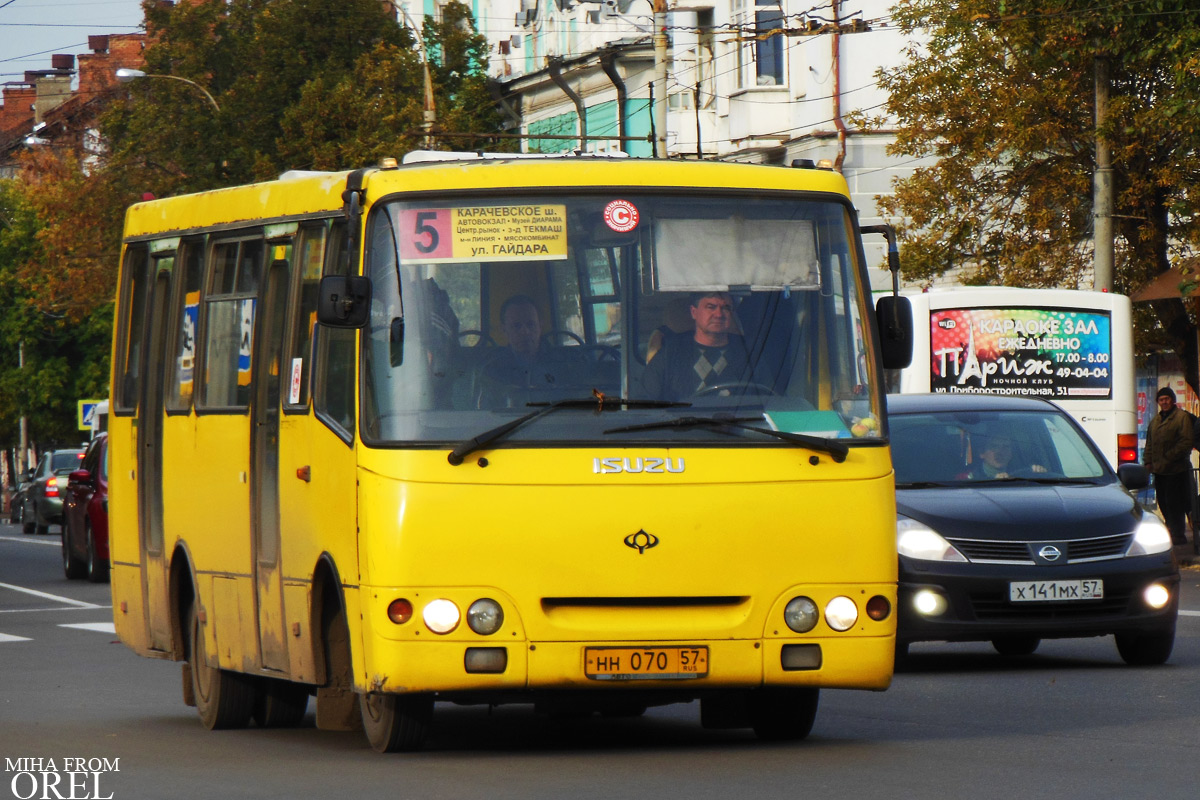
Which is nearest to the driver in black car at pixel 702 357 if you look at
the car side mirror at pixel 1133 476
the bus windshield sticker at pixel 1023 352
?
the car side mirror at pixel 1133 476

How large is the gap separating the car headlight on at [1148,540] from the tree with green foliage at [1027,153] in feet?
49.3

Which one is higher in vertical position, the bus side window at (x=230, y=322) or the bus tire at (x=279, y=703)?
the bus side window at (x=230, y=322)

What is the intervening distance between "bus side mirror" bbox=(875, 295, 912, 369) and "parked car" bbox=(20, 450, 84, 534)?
3535 centimetres

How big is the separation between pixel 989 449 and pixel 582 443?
19.2 feet

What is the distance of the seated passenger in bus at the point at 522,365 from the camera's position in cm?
980

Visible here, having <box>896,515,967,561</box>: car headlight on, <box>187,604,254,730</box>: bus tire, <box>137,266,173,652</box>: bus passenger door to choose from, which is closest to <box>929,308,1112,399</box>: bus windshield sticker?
<box>896,515,967,561</box>: car headlight on

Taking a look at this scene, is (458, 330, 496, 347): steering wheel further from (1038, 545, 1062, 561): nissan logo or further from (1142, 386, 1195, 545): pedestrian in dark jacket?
(1142, 386, 1195, 545): pedestrian in dark jacket

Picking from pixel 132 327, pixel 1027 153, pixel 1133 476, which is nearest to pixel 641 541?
pixel 132 327

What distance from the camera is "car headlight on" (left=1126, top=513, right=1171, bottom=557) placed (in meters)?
14.1

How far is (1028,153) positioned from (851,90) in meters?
13.2

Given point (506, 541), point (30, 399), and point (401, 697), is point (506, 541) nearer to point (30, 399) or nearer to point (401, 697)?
point (401, 697)

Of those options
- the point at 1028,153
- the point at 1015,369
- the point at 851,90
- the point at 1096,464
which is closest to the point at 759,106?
the point at 851,90

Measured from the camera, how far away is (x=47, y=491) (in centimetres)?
4659

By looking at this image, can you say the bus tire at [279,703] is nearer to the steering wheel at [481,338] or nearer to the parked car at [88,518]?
the steering wheel at [481,338]
